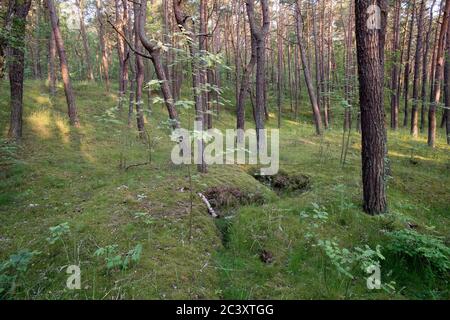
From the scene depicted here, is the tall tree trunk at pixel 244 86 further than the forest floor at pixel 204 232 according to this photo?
Yes

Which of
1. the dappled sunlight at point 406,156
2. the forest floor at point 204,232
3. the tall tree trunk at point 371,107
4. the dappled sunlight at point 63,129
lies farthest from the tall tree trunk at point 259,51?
the dappled sunlight at point 63,129

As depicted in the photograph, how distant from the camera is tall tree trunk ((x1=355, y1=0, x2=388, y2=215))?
5.57 metres

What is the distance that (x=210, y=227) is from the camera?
5.66m

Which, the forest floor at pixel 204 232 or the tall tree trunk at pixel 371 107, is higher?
the tall tree trunk at pixel 371 107

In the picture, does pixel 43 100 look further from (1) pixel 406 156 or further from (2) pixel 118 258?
(1) pixel 406 156

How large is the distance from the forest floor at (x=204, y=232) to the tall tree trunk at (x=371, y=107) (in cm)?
48

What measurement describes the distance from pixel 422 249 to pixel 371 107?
267cm

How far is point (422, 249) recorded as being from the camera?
4453 millimetres

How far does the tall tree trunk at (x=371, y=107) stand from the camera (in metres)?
5.57

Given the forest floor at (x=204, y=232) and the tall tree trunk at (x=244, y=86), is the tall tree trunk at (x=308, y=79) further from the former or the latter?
the forest floor at (x=204, y=232)

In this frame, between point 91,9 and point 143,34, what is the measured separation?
83.0ft

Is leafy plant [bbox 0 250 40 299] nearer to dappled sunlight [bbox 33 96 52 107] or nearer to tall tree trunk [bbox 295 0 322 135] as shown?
dappled sunlight [bbox 33 96 52 107]

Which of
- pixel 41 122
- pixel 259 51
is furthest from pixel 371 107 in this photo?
pixel 41 122

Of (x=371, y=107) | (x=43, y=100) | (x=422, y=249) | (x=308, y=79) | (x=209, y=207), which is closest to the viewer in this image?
(x=422, y=249)
